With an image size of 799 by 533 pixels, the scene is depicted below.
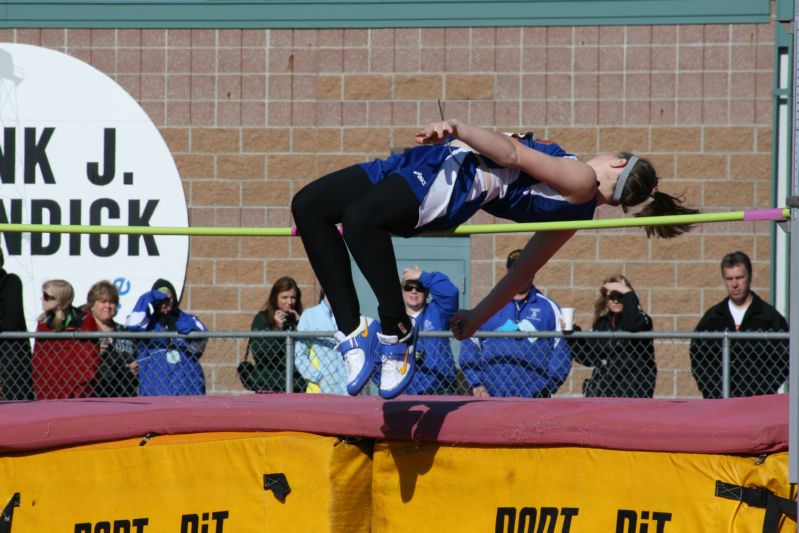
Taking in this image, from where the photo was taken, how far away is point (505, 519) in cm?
481

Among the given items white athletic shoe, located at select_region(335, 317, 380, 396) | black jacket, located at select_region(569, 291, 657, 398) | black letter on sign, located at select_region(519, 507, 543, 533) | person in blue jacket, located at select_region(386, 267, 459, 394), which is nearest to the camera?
white athletic shoe, located at select_region(335, 317, 380, 396)

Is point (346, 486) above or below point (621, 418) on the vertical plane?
below

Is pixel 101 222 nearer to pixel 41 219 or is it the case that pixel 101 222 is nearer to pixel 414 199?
pixel 41 219

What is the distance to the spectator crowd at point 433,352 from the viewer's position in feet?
23.0

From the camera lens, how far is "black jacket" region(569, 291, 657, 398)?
7125mm

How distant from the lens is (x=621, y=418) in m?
4.68

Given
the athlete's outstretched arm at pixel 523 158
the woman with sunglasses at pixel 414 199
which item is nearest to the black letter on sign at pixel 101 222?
the woman with sunglasses at pixel 414 199

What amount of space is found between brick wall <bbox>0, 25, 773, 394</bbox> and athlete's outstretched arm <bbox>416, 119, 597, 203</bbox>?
476 cm

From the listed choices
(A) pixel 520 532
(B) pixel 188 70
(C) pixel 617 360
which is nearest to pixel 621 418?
(A) pixel 520 532

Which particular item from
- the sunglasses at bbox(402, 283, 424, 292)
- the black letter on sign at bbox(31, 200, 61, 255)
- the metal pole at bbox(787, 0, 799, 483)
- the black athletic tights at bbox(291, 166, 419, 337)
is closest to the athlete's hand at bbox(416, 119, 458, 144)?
the black athletic tights at bbox(291, 166, 419, 337)

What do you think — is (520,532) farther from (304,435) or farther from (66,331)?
(66,331)

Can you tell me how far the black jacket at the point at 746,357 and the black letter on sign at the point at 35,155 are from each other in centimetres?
546

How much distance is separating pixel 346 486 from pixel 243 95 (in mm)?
5430

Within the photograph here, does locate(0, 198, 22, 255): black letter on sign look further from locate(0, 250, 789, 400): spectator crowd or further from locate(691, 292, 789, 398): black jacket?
locate(691, 292, 789, 398): black jacket
